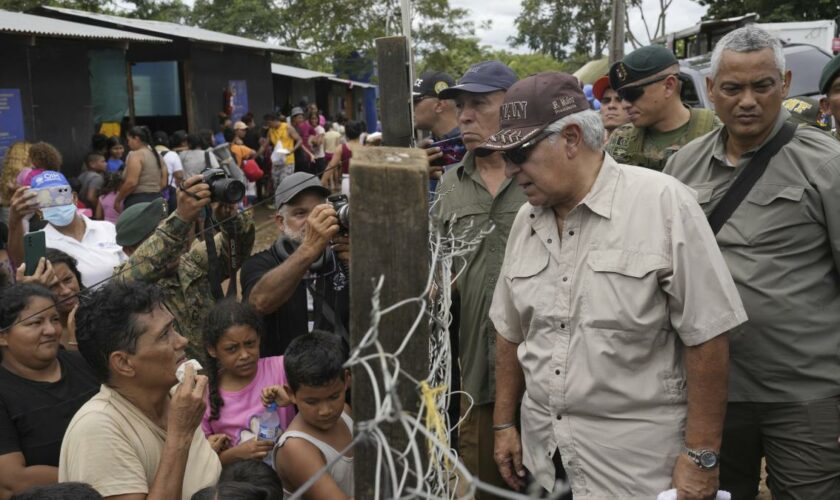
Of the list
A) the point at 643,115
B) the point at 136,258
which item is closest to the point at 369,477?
the point at 136,258

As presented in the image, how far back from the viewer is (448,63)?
98.5 ft

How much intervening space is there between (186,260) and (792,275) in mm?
2537

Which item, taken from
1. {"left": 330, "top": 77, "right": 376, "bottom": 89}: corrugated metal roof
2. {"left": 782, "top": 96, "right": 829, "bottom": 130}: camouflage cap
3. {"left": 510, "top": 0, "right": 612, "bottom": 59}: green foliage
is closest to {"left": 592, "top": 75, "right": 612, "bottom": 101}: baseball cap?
{"left": 782, "top": 96, "right": 829, "bottom": 130}: camouflage cap

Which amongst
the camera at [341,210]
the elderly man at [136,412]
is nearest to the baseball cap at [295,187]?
the camera at [341,210]

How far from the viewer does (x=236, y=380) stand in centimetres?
323

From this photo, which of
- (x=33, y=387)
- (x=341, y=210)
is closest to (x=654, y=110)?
(x=341, y=210)

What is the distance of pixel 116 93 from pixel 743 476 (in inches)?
499

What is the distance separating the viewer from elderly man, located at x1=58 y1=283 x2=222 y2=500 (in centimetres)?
232

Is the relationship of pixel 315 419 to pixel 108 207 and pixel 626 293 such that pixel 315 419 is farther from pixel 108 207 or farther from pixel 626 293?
pixel 108 207

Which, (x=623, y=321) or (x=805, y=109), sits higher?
(x=805, y=109)

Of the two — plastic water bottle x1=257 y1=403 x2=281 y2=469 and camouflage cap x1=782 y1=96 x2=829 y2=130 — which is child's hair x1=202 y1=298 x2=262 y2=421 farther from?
camouflage cap x1=782 y1=96 x2=829 y2=130

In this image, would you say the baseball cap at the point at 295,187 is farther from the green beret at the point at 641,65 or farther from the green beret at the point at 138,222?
the green beret at the point at 641,65

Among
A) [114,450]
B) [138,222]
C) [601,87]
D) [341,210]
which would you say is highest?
[601,87]

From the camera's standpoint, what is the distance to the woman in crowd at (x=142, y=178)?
8.29m
